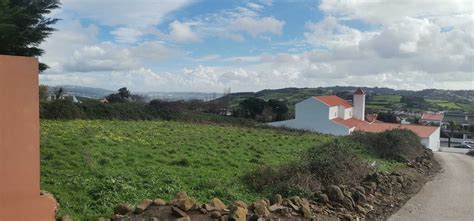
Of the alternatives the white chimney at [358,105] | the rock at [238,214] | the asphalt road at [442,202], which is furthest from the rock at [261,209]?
the white chimney at [358,105]

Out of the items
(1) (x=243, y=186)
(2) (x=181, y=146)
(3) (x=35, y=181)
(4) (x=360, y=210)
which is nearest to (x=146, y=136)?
Result: (2) (x=181, y=146)

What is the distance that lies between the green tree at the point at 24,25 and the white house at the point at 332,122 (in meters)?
40.3

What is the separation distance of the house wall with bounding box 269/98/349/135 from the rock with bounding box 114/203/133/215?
4569 centimetres

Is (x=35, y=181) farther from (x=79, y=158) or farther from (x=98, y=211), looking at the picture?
(x=79, y=158)

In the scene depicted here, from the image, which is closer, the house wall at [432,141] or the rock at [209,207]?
the rock at [209,207]

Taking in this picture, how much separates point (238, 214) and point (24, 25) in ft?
30.4

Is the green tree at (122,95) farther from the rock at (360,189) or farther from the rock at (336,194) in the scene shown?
the rock at (336,194)

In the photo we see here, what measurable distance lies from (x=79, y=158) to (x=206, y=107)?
50.6 m

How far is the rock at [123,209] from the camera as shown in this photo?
7.41 m

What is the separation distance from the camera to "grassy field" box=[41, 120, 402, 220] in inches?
336

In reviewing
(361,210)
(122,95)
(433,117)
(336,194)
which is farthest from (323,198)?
(433,117)

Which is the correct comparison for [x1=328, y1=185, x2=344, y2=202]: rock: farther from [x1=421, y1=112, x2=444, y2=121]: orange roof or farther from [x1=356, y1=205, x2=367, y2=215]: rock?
[x1=421, y1=112, x2=444, y2=121]: orange roof

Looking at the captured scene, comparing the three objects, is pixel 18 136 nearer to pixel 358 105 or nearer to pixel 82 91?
pixel 82 91

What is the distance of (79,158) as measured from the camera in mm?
12156
